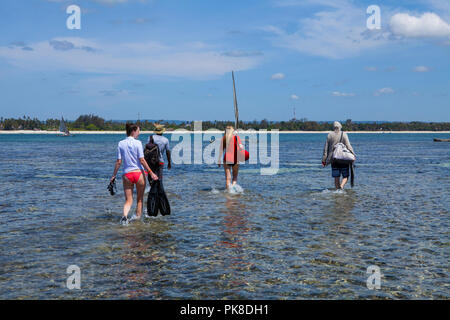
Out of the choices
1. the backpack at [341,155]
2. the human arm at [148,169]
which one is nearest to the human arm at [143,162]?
the human arm at [148,169]

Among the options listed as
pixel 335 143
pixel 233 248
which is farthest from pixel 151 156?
pixel 335 143

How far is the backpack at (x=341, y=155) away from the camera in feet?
47.4

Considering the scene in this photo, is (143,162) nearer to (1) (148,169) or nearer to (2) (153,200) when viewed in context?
(1) (148,169)

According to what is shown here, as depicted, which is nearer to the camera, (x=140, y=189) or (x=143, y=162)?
(x=143, y=162)

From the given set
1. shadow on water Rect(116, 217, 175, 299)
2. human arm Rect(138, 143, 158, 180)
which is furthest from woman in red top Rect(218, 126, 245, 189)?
human arm Rect(138, 143, 158, 180)

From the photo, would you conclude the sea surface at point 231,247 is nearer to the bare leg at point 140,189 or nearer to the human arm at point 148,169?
the bare leg at point 140,189

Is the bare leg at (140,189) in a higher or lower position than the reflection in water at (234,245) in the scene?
higher

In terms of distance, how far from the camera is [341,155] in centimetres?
1448

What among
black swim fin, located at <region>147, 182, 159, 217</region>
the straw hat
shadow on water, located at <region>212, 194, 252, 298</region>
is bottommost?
shadow on water, located at <region>212, 194, 252, 298</region>

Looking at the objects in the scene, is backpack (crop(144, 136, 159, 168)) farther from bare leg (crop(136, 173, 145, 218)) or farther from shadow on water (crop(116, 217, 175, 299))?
shadow on water (crop(116, 217, 175, 299))

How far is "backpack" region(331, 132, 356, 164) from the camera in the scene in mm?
14461
